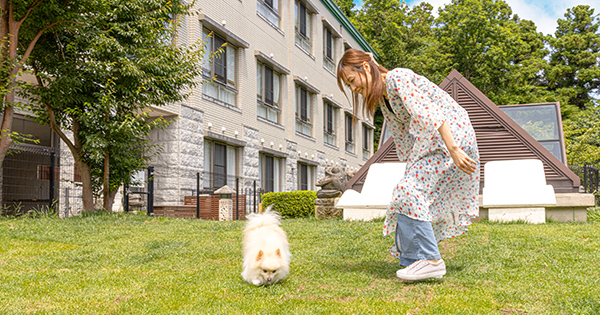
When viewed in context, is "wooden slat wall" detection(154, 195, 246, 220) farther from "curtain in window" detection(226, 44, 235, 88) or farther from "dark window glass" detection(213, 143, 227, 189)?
"curtain in window" detection(226, 44, 235, 88)

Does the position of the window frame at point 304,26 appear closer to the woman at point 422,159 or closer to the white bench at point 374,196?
the white bench at point 374,196

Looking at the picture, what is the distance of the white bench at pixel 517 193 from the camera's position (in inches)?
396

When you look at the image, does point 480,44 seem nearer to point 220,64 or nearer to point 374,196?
point 220,64

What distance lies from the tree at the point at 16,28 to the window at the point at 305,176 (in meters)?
16.8

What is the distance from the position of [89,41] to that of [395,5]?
118 feet

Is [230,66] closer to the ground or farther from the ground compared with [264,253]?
farther from the ground

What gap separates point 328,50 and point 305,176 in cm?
862

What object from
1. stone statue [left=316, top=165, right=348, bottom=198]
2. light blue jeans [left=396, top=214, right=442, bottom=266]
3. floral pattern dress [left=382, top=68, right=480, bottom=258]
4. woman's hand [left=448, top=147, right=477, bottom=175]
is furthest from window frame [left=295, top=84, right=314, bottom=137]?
woman's hand [left=448, top=147, right=477, bottom=175]

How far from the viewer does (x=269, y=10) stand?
2283 centimetres

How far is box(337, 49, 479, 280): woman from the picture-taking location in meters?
4.44

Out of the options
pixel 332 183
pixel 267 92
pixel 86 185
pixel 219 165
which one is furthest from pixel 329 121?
pixel 86 185

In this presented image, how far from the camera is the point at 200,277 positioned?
5.04 m

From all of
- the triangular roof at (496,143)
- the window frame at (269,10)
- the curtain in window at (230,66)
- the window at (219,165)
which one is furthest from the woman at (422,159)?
the window frame at (269,10)

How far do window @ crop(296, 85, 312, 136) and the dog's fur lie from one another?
2052 cm
